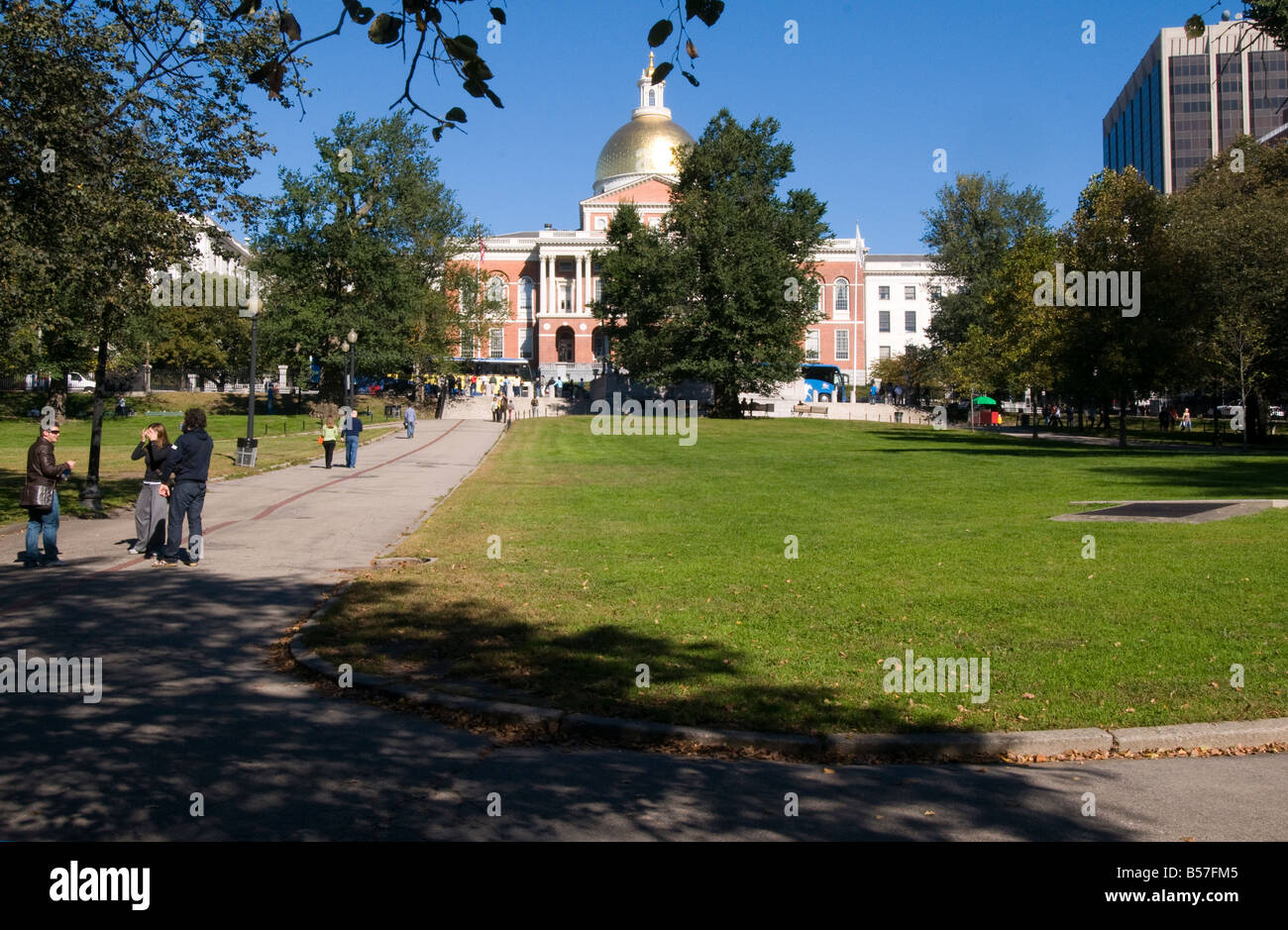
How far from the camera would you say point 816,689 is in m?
8.14

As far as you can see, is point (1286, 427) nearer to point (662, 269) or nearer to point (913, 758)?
point (662, 269)

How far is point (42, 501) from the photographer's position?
Answer: 13.8m

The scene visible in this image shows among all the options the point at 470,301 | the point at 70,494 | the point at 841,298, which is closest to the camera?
the point at 70,494

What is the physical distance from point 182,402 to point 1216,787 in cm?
8042

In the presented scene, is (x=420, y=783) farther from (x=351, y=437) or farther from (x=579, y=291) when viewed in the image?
(x=579, y=291)

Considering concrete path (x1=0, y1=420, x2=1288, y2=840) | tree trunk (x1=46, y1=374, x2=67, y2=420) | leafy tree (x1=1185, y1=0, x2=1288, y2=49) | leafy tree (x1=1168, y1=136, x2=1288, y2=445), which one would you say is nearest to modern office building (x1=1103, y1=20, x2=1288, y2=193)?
leafy tree (x1=1168, y1=136, x2=1288, y2=445)

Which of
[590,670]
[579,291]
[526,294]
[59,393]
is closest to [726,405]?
[579,291]

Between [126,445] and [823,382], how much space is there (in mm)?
71289

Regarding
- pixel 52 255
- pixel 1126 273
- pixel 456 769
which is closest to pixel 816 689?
pixel 456 769

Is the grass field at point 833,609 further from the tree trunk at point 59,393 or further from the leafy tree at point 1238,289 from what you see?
the tree trunk at point 59,393

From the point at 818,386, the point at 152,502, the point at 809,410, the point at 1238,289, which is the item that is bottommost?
the point at 152,502

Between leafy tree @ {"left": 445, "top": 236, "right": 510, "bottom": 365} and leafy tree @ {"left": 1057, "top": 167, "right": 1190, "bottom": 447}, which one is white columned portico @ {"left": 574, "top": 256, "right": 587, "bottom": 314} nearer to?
leafy tree @ {"left": 445, "top": 236, "right": 510, "bottom": 365}

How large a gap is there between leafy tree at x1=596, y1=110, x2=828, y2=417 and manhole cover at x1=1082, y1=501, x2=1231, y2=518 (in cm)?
5037

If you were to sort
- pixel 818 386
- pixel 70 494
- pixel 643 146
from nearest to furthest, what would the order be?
pixel 70 494, pixel 818 386, pixel 643 146
